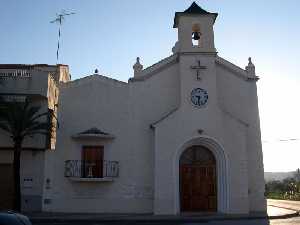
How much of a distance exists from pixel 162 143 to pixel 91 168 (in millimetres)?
4146

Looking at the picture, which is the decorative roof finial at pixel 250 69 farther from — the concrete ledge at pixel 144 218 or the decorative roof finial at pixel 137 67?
the concrete ledge at pixel 144 218

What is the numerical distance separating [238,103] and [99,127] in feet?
26.7

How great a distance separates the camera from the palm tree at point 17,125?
21.7 metres

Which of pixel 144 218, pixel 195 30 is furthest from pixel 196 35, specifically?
pixel 144 218

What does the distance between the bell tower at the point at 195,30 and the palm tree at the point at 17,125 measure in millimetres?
9091

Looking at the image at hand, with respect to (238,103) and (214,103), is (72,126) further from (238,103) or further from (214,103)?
(238,103)

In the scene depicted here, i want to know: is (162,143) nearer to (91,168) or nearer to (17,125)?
(91,168)

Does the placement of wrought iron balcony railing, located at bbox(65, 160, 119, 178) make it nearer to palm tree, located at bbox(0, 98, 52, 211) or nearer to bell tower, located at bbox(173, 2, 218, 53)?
palm tree, located at bbox(0, 98, 52, 211)

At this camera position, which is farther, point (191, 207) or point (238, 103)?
point (238, 103)

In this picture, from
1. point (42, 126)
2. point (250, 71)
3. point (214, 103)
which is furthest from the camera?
point (250, 71)

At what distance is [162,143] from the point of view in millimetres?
23312

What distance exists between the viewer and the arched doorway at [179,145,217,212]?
23719 mm

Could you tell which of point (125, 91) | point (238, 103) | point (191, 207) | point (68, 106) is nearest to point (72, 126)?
point (68, 106)

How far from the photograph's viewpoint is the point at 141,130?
2447 cm
